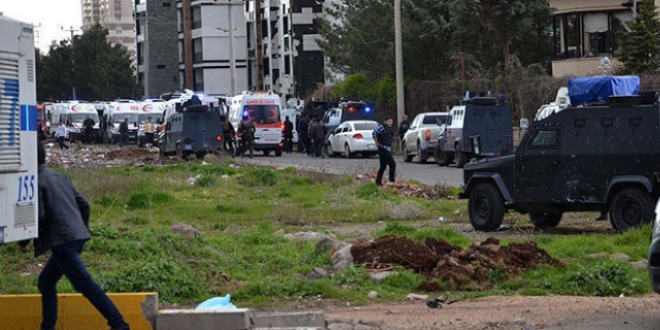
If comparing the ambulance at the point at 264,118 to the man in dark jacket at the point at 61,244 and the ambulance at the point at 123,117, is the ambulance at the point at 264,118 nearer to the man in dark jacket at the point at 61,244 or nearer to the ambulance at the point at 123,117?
the ambulance at the point at 123,117

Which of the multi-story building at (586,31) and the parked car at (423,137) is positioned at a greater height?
the multi-story building at (586,31)

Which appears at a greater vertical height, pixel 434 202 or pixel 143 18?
pixel 143 18

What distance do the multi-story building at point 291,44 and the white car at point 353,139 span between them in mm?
42035

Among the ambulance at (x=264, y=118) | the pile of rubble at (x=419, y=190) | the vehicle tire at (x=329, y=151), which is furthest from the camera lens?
the ambulance at (x=264, y=118)

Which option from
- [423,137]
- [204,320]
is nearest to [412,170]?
[423,137]

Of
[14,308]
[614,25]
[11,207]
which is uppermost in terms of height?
[614,25]

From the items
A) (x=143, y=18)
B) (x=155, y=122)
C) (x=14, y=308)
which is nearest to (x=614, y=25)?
(x=155, y=122)

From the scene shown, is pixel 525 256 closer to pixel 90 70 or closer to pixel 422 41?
pixel 422 41

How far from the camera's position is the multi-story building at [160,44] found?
362 ft

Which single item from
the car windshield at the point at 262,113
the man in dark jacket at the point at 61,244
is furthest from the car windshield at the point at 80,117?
the man in dark jacket at the point at 61,244

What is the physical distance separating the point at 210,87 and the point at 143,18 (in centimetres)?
799

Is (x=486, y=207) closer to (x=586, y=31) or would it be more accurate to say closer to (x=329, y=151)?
(x=329, y=151)

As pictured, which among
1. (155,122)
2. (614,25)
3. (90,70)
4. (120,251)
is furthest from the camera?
(90,70)

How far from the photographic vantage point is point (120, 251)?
52.7 feet
